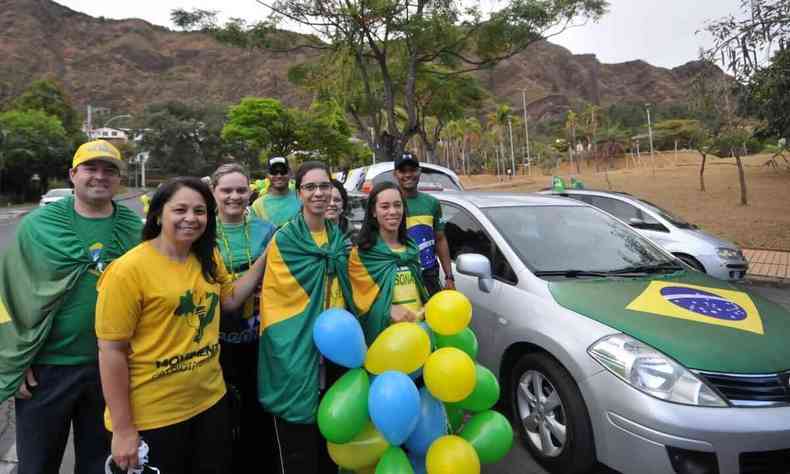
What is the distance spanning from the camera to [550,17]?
1284cm

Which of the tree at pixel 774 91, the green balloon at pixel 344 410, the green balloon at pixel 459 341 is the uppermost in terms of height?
the tree at pixel 774 91

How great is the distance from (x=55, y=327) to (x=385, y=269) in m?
1.35

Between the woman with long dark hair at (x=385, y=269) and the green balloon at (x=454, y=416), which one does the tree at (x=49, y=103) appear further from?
the green balloon at (x=454, y=416)

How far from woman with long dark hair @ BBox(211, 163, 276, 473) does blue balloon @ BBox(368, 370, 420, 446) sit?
0.78m

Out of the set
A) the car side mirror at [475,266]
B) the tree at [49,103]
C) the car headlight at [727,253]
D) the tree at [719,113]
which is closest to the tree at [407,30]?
the tree at [719,113]

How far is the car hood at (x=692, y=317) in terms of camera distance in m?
2.29

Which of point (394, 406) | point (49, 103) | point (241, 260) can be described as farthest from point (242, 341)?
point (49, 103)

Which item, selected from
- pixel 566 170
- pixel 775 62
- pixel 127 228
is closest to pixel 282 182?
pixel 127 228

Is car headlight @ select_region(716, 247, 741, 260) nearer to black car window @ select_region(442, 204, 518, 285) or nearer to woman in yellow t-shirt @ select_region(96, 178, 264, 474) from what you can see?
black car window @ select_region(442, 204, 518, 285)

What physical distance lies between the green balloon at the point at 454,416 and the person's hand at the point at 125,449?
1.29m

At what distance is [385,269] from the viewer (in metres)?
2.34

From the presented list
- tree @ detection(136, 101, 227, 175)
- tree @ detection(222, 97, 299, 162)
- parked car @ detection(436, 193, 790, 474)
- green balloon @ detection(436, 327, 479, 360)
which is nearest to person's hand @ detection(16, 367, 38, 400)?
green balloon @ detection(436, 327, 479, 360)

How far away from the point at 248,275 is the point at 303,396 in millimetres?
566

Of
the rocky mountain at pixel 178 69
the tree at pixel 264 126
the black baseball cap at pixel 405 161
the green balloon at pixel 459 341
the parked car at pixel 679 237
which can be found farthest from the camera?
the rocky mountain at pixel 178 69
